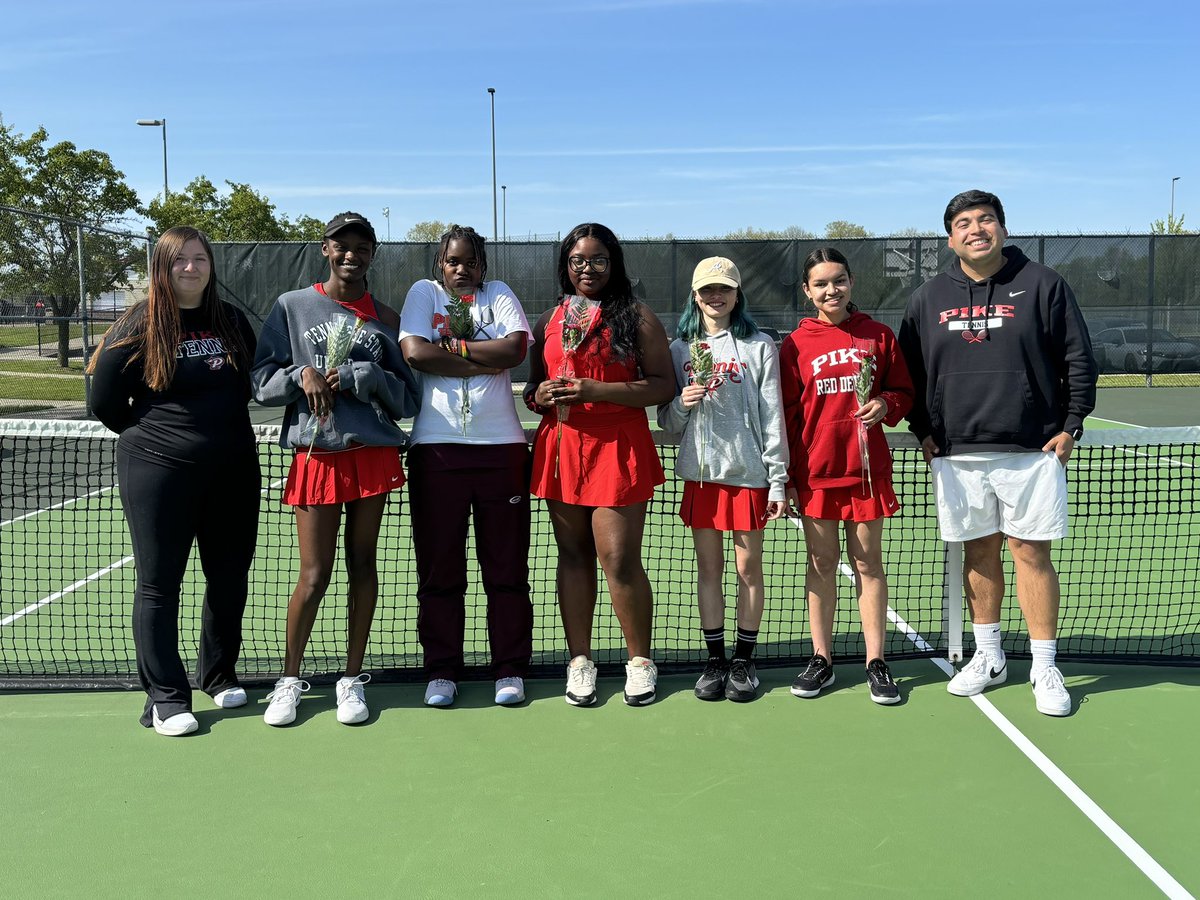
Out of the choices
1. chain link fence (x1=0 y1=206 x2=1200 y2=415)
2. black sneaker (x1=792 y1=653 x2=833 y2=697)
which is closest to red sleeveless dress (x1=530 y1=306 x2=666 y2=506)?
black sneaker (x1=792 y1=653 x2=833 y2=697)

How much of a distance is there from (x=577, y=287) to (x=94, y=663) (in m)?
2.73

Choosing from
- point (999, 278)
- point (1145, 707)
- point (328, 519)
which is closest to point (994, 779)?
point (1145, 707)

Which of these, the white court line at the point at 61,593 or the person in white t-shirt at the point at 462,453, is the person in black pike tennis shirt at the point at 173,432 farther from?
the white court line at the point at 61,593

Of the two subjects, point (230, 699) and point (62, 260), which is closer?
point (230, 699)

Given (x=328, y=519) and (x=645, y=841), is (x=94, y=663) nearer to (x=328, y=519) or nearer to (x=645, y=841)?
(x=328, y=519)

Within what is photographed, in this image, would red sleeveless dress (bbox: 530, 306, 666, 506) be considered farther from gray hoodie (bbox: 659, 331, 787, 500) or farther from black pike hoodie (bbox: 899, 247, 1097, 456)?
black pike hoodie (bbox: 899, 247, 1097, 456)

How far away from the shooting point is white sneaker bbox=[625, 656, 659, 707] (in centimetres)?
390

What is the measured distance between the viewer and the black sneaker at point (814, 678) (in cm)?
397

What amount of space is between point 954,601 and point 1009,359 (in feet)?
3.81

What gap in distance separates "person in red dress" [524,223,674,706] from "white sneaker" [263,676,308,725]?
1021 mm

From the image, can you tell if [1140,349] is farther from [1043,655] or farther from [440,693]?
[440,693]

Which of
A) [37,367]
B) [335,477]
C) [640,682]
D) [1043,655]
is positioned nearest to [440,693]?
[640,682]

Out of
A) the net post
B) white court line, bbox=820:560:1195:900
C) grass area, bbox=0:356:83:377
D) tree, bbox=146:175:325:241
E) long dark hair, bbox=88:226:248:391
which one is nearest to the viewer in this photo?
white court line, bbox=820:560:1195:900

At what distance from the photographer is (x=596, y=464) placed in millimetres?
3787
